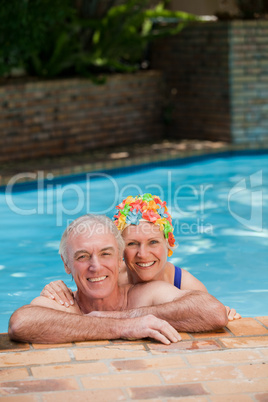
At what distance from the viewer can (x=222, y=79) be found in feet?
43.2

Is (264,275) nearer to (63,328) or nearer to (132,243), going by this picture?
(132,243)

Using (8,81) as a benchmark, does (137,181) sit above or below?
below

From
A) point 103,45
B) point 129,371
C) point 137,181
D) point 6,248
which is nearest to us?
point 129,371

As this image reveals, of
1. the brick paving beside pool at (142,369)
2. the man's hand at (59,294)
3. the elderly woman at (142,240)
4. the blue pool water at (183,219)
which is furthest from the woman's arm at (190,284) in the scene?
the blue pool water at (183,219)

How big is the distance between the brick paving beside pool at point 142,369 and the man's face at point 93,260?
0.32 m

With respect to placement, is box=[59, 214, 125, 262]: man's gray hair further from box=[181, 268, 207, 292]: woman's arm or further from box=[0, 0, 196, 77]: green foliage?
box=[0, 0, 196, 77]: green foliage

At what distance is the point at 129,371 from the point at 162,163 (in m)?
8.52

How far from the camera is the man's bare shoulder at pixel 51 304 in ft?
12.5

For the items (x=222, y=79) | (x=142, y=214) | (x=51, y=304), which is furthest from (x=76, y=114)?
(x=51, y=304)

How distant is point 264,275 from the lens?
6820 mm

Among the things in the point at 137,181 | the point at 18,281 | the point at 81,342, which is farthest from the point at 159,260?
the point at 137,181

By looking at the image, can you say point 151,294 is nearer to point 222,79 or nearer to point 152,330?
point 152,330

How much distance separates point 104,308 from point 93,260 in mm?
357

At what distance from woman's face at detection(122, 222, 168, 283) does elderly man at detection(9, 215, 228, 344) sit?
3.3 inches
